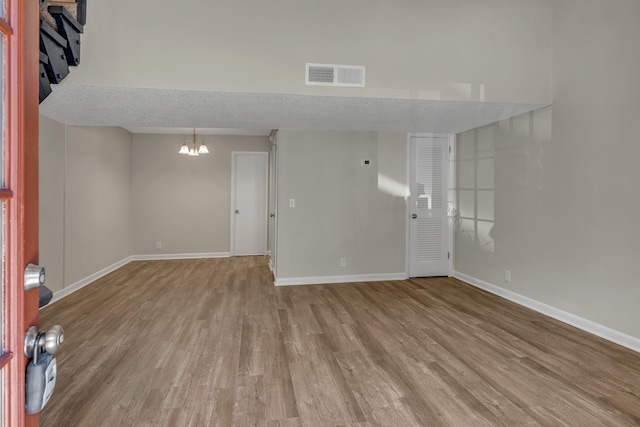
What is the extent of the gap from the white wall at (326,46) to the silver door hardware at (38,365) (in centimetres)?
265

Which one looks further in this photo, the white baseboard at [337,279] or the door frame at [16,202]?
the white baseboard at [337,279]

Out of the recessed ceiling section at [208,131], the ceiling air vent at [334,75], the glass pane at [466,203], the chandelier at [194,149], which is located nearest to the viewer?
the ceiling air vent at [334,75]

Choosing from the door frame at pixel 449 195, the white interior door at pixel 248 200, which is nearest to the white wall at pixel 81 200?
the white interior door at pixel 248 200

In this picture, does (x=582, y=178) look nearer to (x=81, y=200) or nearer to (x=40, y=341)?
(x=40, y=341)

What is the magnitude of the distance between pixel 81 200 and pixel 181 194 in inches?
86.9

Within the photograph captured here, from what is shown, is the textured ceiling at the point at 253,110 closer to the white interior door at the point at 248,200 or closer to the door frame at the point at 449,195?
the door frame at the point at 449,195

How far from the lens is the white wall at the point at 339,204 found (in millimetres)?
5020

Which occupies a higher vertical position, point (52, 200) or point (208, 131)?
point (208, 131)

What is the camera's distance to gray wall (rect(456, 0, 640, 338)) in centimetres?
294

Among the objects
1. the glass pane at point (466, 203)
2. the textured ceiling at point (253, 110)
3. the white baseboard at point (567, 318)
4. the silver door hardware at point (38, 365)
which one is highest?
the textured ceiling at point (253, 110)

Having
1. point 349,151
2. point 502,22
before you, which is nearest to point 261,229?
point 349,151

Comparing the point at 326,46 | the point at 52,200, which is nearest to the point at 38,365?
the point at 326,46

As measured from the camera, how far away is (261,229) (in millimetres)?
7328

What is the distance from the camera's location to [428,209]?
17.8 feet
